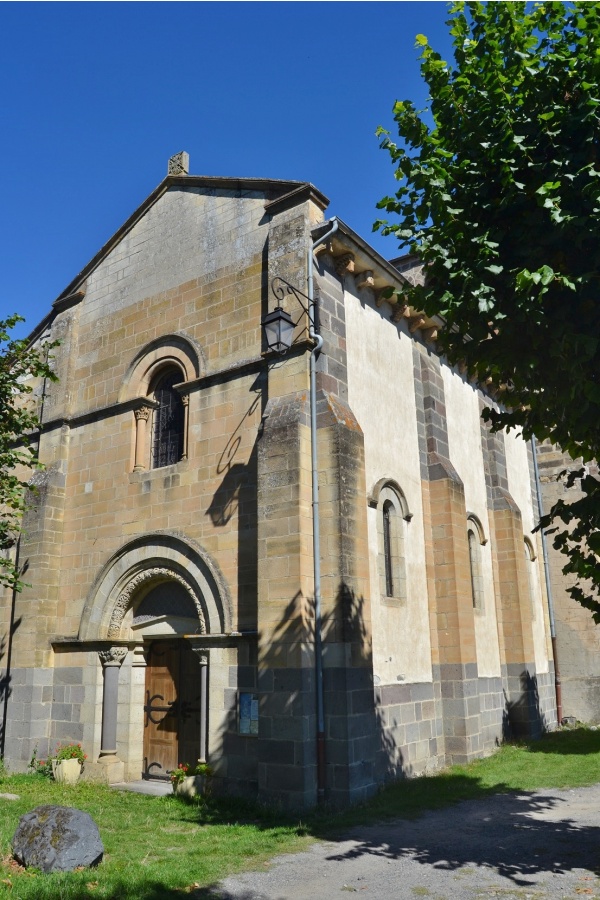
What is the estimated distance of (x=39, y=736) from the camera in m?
12.8

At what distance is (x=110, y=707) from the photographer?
12.2 meters

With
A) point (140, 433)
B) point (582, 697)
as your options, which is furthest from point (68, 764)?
point (582, 697)

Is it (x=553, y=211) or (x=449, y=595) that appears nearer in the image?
(x=553, y=211)

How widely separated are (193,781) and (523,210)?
27.7ft

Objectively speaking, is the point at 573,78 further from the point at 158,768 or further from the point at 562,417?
the point at 158,768

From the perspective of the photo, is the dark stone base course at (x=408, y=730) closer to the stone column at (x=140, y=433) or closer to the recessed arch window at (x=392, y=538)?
the recessed arch window at (x=392, y=538)

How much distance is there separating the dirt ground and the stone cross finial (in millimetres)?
11405

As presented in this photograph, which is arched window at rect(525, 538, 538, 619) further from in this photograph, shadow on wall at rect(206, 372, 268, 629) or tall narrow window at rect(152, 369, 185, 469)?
tall narrow window at rect(152, 369, 185, 469)

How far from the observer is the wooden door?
1175 centimetres

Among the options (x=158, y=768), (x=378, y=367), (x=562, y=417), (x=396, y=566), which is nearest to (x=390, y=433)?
(x=378, y=367)

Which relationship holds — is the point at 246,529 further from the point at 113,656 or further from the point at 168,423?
the point at 113,656

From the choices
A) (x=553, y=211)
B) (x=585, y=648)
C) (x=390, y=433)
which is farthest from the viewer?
(x=585, y=648)

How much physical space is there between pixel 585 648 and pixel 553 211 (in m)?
15.0

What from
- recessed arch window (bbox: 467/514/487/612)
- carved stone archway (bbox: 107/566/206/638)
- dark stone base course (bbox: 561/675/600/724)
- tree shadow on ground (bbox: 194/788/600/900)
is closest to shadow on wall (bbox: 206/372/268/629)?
carved stone archway (bbox: 107/566/206/638)
